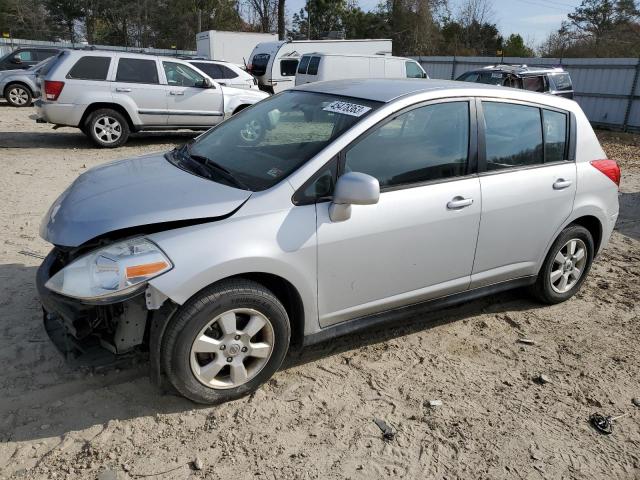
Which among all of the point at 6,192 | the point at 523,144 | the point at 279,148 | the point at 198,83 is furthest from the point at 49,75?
the point at 523,144

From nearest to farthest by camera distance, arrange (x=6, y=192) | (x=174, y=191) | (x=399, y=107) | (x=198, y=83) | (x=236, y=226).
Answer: (x=236, y=226) < (x=174, y=191) < (x=399, y=107) < (x=6, y=192) < (x=198, y=83)

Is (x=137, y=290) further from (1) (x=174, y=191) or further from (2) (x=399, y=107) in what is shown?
(2) (x=399, y=107)

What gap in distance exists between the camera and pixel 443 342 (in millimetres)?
3939

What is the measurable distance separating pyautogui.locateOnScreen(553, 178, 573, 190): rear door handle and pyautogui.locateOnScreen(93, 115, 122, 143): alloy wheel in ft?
28.7

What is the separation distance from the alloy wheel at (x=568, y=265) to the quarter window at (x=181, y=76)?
8.69m

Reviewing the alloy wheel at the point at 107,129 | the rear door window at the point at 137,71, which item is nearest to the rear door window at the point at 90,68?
the rear door window at the point at 137,71

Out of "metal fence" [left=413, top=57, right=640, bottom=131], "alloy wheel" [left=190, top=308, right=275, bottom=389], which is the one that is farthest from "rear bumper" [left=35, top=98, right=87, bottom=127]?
"metal fence" [left=413, top=57, right=640, bottom=131]

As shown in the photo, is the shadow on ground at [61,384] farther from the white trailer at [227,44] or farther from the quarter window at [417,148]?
the white trailer at [227,44]

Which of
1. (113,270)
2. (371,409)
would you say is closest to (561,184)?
(371,409)

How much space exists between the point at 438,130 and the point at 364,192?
99cm

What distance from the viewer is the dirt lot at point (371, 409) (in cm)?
273

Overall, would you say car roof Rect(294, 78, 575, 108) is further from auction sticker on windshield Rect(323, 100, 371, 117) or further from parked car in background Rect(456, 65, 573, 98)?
parked car in background Rect(456, 65, 573, 98)

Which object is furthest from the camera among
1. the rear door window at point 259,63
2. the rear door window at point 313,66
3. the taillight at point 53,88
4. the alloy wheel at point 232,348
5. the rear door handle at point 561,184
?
the rear door window at point 259,63

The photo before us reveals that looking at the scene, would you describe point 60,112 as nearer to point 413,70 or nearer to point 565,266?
point 565,266
